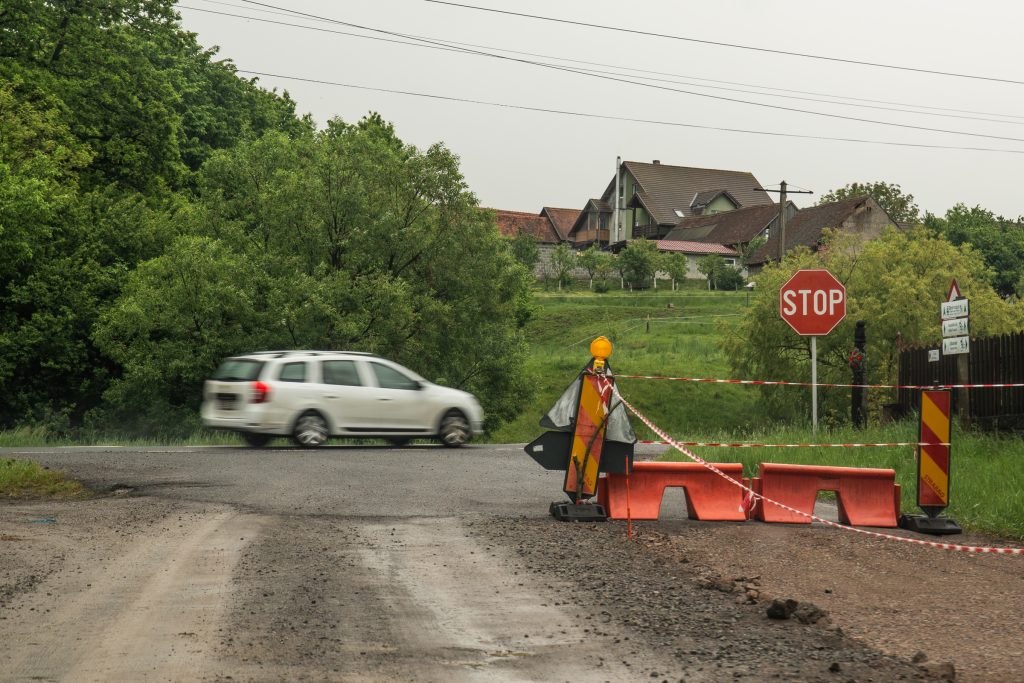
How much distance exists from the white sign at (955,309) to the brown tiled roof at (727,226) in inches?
3263

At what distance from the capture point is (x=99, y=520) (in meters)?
10.6

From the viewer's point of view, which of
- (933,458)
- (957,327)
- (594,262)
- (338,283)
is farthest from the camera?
(594,262)

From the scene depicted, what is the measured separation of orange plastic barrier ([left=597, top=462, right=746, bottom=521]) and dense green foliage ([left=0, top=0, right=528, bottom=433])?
2765 centimetres

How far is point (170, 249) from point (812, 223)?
60134 millimetres

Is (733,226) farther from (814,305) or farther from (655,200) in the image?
(814,305)

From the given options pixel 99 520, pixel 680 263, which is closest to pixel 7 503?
pixel 99 520

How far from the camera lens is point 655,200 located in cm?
11044

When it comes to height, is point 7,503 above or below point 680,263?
below

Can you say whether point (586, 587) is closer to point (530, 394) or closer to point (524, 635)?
point (524, 635)

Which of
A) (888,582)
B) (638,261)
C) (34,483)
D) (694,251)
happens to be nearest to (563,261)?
(638,261)

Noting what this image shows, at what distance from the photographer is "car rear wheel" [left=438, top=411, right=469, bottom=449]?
22734 mm

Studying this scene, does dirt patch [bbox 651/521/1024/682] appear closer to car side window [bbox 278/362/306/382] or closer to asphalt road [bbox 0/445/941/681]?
asphalt road [bbox 0/445/941/681]

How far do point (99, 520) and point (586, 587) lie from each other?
16.5 ft

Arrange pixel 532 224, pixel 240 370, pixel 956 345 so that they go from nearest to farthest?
pixel 956 345
pixel 240 370
pixel 532 224
